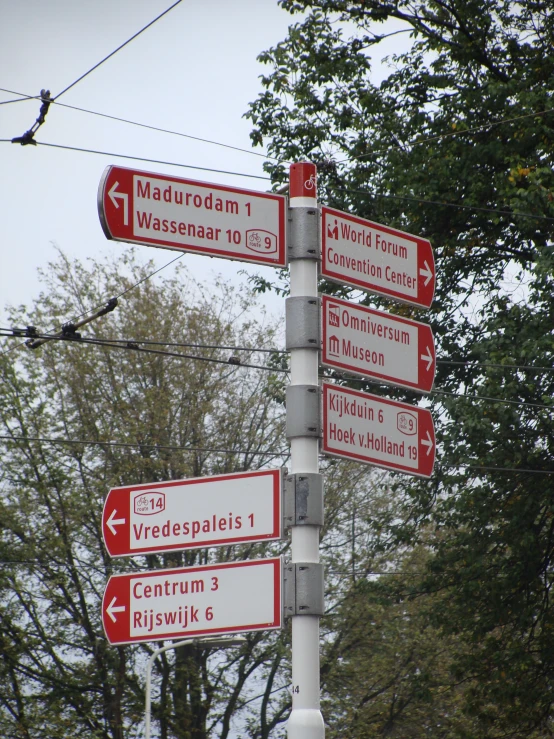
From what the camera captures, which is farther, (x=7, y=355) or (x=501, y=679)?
(x=7, y=355)

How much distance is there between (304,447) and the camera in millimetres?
4441

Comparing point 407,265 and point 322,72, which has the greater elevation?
point 322,72

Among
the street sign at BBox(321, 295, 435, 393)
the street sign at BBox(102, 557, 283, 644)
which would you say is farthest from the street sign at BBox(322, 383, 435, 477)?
the street sign at BBox(102, 557, 283, 644)

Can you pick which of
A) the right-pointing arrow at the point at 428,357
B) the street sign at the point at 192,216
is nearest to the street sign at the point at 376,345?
the right-pointing arrow at the point at 428,357

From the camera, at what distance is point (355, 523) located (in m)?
23.0

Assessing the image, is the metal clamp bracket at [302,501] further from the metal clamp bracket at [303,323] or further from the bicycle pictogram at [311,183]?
the bicycle pictogram at [311,183]

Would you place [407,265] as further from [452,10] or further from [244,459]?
[244,459]

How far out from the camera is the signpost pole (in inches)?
165

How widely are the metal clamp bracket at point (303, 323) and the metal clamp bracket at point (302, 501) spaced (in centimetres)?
55

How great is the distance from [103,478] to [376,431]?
17851 millimetres

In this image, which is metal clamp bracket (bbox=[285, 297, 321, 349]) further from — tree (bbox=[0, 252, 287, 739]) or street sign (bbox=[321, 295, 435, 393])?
tree (bbox=[0, 252, 287, 739])

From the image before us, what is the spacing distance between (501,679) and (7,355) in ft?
41.2

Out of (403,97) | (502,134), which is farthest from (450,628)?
(403,97)

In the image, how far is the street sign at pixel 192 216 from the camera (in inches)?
176
